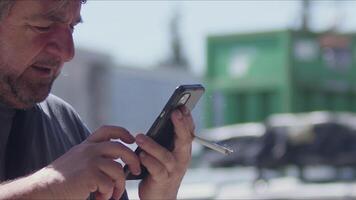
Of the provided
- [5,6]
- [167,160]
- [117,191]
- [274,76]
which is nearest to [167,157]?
[167,160]

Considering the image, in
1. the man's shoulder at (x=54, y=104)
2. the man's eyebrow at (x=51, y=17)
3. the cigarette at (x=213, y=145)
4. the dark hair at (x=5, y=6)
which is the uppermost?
the dark hair at (x=5, y=6)

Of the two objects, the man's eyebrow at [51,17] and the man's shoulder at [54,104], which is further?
the man's shoulder at [54,104]

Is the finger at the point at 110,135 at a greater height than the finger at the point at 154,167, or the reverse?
the finger at the point at 110,135

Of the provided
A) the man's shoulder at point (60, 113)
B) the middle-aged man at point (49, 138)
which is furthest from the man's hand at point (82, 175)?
the man's shoulder at point (60, 113)

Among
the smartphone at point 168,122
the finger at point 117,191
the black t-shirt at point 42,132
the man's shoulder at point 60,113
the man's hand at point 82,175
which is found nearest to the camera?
the man's hand at point 82,175

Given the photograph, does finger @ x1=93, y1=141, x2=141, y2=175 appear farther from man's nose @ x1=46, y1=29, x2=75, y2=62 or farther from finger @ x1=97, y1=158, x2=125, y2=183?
man's nose @ x1=46, y1=29, x2=75, y2=62

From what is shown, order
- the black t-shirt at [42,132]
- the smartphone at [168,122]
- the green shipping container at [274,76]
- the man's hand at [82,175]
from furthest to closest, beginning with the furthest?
→ the green shipping container at [274,76] → the black t-shirt at [42,132] → the smartphone at [168,122] → the man's hand at [82,175]

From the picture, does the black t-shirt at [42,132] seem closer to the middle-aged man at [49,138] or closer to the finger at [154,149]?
the middle-aged man at [49,138]

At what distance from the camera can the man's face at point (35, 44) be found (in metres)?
2.09

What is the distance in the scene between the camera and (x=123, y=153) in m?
2.01

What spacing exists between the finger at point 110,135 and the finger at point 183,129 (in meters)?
0.12

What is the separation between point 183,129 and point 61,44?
32cm

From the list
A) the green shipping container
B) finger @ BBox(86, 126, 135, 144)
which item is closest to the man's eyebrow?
finger @ BBox(86, 126, 135, 144)

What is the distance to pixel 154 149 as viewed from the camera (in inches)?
81.1
